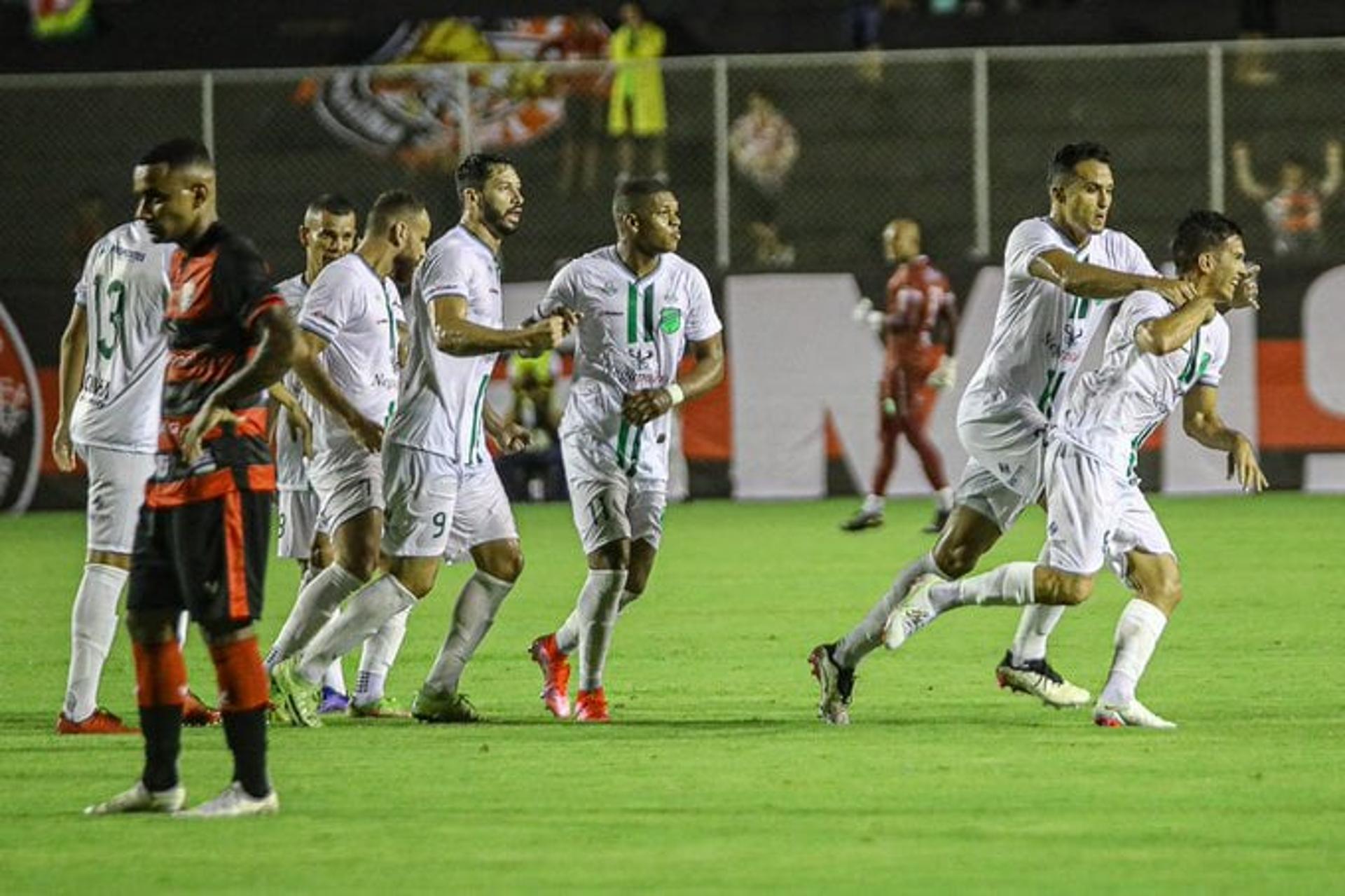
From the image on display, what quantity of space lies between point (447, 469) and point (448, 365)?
43cm

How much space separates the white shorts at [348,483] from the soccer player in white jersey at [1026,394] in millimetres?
2009

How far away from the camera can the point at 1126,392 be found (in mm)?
10586

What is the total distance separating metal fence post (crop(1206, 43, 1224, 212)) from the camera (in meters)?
22.9

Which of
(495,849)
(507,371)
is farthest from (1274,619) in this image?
(507,371)

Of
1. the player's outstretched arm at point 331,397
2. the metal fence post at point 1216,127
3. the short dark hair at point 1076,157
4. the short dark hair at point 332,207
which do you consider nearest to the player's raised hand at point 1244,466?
the short dark hair at point 1076,157

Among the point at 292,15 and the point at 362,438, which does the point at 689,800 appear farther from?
the point at 292,15

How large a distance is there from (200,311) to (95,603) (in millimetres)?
2618

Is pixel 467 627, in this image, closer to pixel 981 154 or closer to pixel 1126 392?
pixel 1126 392

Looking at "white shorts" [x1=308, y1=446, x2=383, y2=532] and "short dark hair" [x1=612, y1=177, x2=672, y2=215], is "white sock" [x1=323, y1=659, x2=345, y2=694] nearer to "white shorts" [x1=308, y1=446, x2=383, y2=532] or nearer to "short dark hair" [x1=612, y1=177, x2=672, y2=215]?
"white shorts" [x1=308, y1=446, x2=383, y2=532]

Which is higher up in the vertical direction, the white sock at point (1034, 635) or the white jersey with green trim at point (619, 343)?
the white jersey with green trim at point (619, 343)

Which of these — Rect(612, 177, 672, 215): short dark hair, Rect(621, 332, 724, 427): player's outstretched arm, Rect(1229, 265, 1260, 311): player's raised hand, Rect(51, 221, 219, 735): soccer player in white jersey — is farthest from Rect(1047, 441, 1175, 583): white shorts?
Rect(51, 221, 219, 735): soccer player in white jersey

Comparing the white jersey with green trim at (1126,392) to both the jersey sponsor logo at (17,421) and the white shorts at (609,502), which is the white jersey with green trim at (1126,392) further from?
the jersey sponsor logo at (17,421)

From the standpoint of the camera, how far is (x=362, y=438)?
1069 cm

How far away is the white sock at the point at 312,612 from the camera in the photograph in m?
10.7
